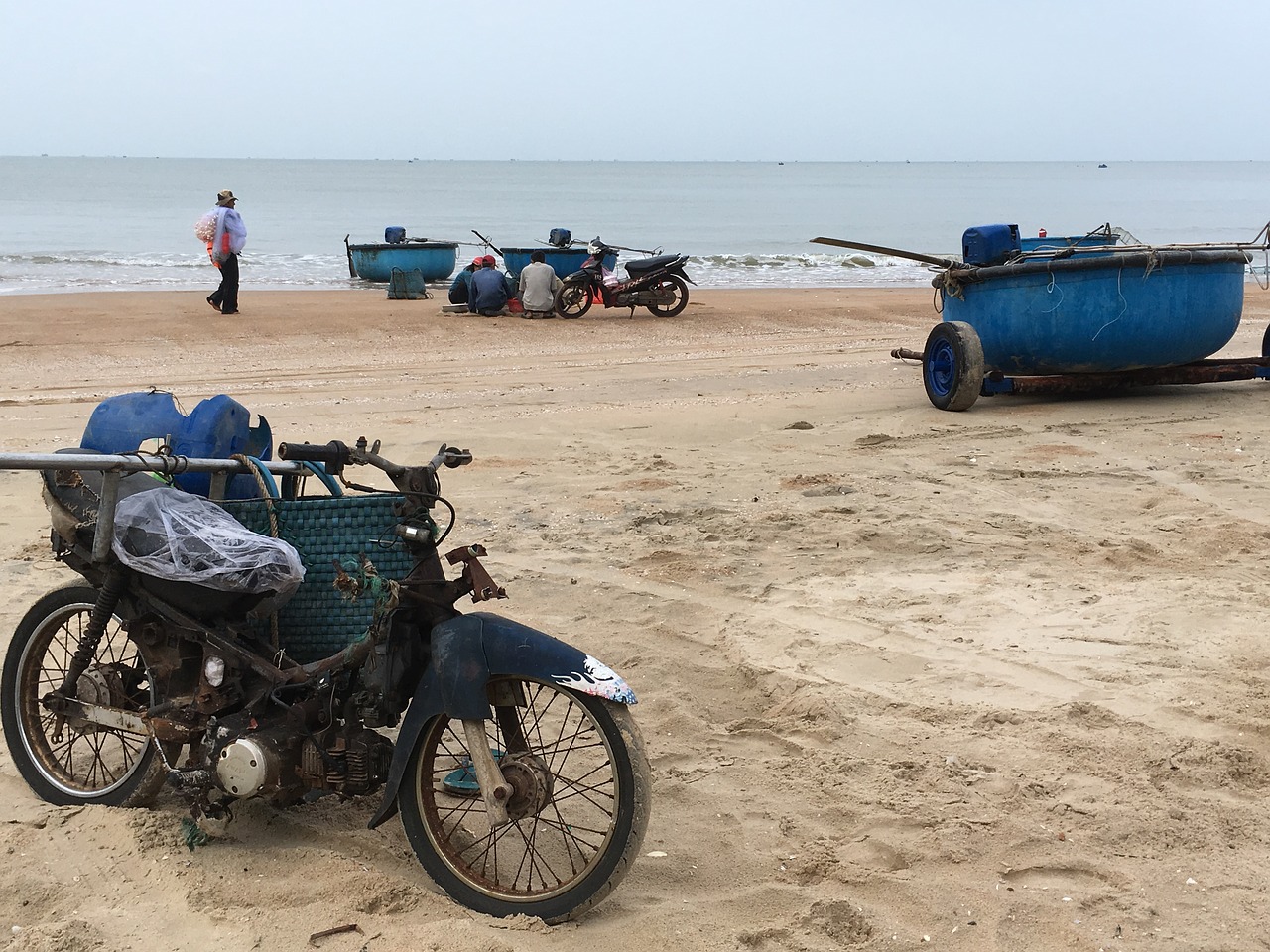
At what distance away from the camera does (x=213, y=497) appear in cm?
353

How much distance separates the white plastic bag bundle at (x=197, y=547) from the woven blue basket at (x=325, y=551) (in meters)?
0.08

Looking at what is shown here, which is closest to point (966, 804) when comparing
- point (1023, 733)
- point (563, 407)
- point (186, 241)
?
point (1023, 733)

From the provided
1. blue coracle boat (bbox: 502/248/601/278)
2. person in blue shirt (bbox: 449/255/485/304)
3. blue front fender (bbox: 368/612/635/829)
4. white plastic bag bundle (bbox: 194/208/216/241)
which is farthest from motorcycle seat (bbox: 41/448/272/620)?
blue coracle boat (bbox: 502/248/601/278)

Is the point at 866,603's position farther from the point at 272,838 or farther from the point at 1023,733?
the point at 272,838

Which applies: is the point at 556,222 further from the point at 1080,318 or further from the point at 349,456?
the point at 349,456

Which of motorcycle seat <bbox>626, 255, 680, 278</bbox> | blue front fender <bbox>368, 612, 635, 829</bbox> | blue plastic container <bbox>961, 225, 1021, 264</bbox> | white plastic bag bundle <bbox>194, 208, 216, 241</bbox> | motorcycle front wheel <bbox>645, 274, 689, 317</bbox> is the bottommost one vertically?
blue front fender <bbox>368, 612, 635, 829</bbox>

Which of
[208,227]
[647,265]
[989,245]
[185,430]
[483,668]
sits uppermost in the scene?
[208,227]

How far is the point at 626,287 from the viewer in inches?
717

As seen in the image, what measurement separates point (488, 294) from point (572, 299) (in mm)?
1210

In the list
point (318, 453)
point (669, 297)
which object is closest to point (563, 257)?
point (669, 297)

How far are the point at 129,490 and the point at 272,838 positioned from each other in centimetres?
101

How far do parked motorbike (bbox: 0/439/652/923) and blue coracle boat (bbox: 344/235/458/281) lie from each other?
20651 millimetres

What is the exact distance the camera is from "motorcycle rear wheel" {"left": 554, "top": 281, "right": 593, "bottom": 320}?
17984 millimetres

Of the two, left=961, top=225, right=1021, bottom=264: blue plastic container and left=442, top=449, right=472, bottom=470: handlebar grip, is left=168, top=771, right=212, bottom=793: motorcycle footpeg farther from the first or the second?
left=961, top=225, right=1021, bottom=264: blue plastic container
